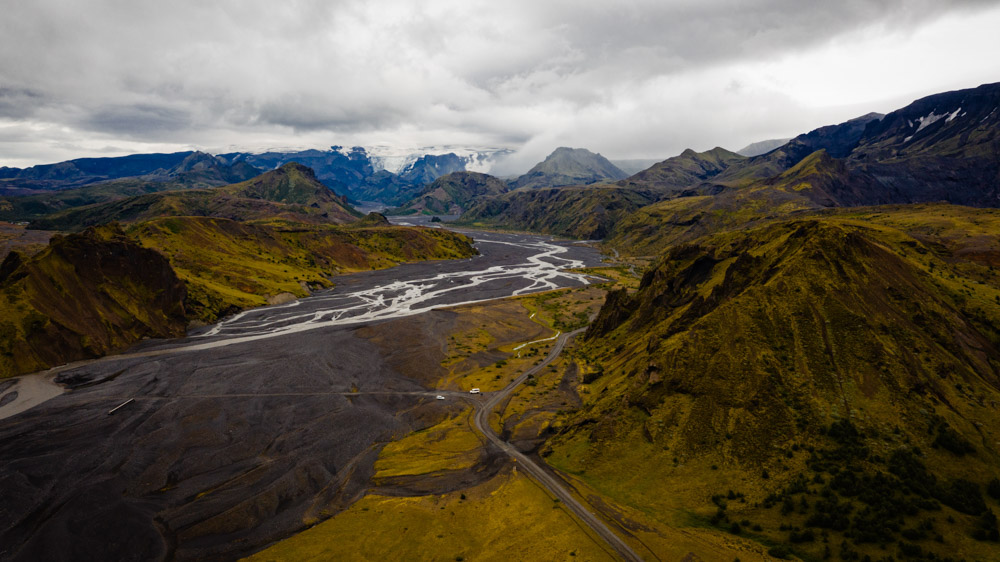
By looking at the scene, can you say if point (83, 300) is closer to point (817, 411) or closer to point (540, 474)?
point (540, 474)

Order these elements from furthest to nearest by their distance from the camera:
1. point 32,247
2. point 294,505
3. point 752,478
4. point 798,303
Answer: point 32,247 < point 798,303 < point 294,505 < point 752,478

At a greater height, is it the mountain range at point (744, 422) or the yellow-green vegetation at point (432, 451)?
the mountain range at point (744, 422)

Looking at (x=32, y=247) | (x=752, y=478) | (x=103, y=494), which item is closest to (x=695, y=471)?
(x=752, y=478)

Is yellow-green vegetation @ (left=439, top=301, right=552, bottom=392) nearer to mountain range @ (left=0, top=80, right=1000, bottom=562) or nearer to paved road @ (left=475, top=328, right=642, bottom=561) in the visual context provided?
mountain range @ (left=0, top=80, right=1000, bottom=562)

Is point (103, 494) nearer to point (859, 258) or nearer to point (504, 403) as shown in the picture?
point (504, 403)

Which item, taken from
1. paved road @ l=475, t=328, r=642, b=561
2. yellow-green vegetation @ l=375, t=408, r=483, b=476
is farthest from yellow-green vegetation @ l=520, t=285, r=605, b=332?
yellow-green vegetation @ l=375, t=408, r=483, b=476

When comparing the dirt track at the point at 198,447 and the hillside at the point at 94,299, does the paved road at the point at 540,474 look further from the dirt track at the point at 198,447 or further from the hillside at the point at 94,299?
the hillside at the point at 94,299

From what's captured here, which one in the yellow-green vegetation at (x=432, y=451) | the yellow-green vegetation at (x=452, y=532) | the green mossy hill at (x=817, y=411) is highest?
the green mossy hill at (x=817, y=411)

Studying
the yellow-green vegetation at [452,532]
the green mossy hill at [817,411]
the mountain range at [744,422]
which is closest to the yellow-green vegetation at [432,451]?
the mountain range at [744,422]
